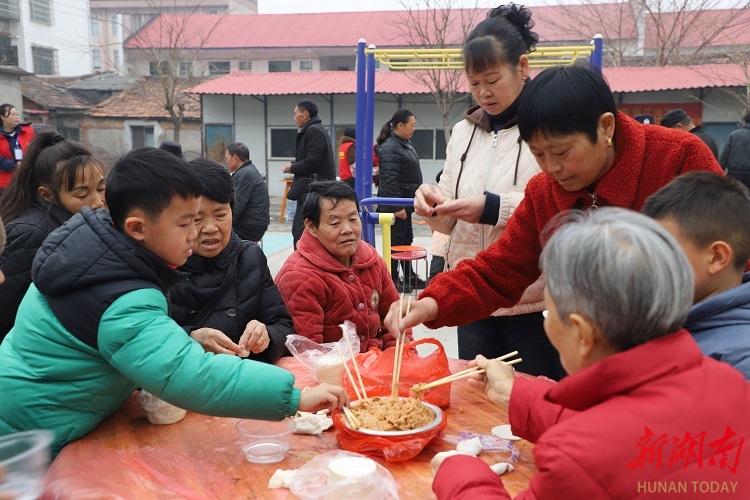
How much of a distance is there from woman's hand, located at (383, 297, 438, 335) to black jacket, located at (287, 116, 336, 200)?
5.19m

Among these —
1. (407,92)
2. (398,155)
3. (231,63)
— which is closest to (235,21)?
(231,63)

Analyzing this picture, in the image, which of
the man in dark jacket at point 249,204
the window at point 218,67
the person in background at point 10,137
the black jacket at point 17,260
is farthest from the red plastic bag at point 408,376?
the window at point 218,67

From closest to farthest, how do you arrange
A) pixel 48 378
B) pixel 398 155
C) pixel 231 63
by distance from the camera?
pixel 48 378, pixel 398 155, pixel 231 63

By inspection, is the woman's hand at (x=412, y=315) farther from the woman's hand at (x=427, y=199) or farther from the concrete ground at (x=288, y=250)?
the concrete ground at (x=288, y=250)

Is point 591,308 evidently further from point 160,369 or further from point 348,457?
point 160,369

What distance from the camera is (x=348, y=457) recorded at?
142cm

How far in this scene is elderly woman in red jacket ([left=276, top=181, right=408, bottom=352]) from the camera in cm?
278

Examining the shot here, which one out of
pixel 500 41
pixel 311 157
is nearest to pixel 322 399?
pixel 500 41

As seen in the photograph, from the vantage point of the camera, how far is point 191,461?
155cm

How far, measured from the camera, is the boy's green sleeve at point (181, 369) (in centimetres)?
152

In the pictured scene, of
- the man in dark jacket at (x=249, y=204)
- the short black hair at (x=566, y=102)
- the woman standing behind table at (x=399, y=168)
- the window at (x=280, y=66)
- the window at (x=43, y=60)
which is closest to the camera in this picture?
the short black hair at (x=566, y=102)

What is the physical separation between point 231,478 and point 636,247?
3.45 feet

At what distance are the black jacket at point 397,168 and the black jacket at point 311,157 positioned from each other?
0.65 m

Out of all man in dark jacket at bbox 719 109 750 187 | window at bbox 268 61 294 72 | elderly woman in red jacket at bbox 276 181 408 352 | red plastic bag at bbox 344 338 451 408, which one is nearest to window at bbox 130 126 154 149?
window at bbox 268 61 294 72
